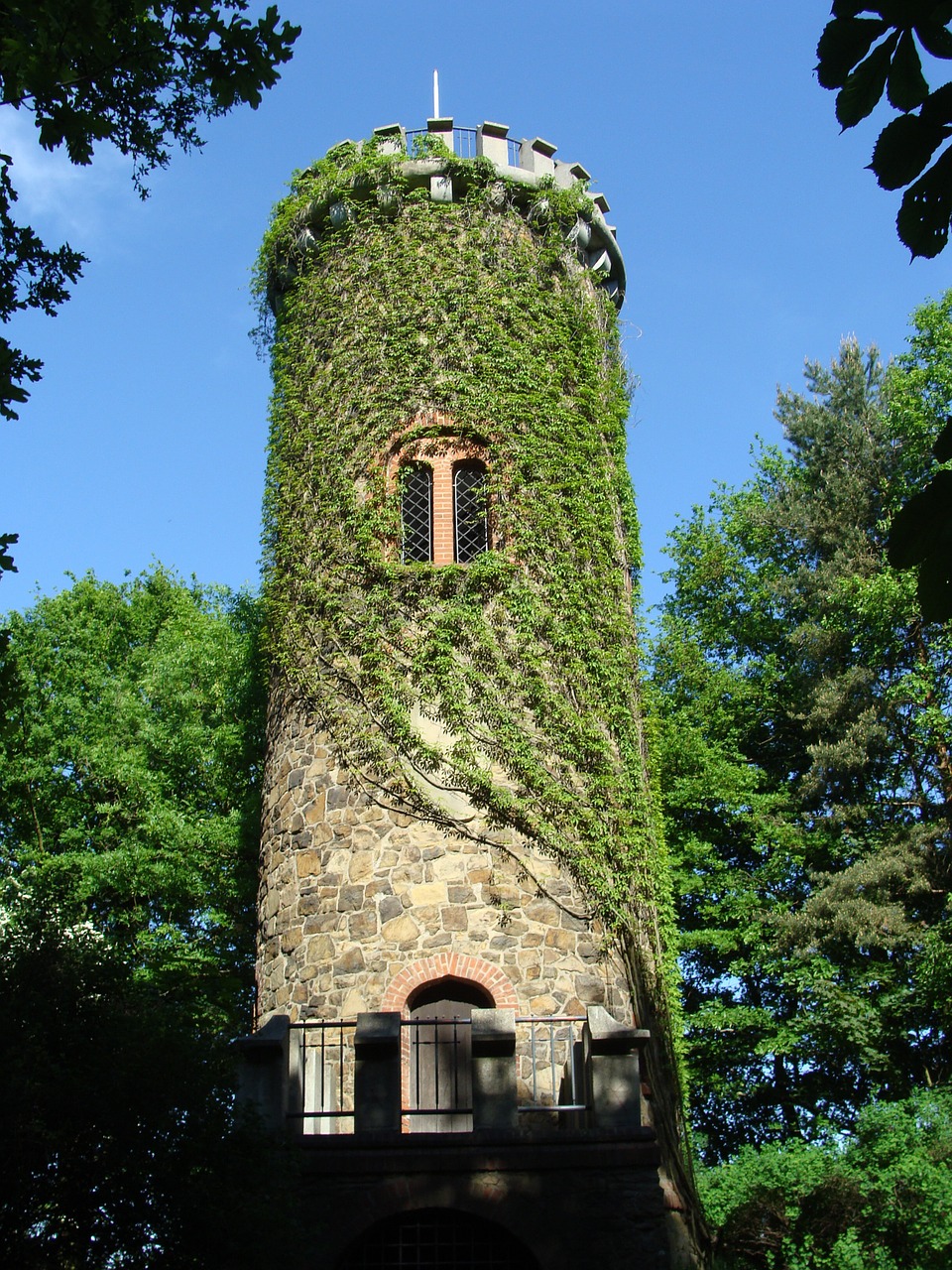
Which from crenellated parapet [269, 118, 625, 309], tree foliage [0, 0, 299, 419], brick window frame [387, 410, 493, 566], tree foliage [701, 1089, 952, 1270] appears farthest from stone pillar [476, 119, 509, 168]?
tree foliage [701, 1089, 952, 1270]

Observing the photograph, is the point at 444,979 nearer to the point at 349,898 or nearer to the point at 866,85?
the point at 349,898

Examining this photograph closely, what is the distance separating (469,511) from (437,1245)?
6.20 meters

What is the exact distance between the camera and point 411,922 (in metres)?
9.66

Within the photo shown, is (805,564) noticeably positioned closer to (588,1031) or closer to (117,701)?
(117,701)

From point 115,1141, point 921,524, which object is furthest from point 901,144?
point 115,1141

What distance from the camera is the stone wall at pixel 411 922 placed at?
9.48 m

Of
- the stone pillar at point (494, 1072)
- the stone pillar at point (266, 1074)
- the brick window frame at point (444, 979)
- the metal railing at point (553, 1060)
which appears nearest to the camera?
the stone pillar at point (494, 1072)

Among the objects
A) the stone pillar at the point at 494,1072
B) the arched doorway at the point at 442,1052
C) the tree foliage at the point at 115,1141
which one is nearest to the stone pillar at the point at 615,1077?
the stone pillar at the point at 494,1072

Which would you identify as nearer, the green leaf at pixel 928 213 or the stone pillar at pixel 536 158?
the green leaf at pixel 928 213

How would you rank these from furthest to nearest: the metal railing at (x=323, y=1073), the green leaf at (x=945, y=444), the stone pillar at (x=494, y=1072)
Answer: the metal railing at (x=323, y=1073), the stone pillar at (x=494, y=1072), the green leaf at (x=945, y=444)

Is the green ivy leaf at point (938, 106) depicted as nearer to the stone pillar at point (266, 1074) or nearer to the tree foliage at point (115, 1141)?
the tree foliage at point (115, 1141)

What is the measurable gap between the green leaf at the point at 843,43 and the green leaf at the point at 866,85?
2 cm

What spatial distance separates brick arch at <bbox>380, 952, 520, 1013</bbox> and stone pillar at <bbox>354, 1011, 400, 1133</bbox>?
1.33m

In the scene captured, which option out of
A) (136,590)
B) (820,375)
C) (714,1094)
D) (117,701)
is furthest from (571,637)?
(136,590)
